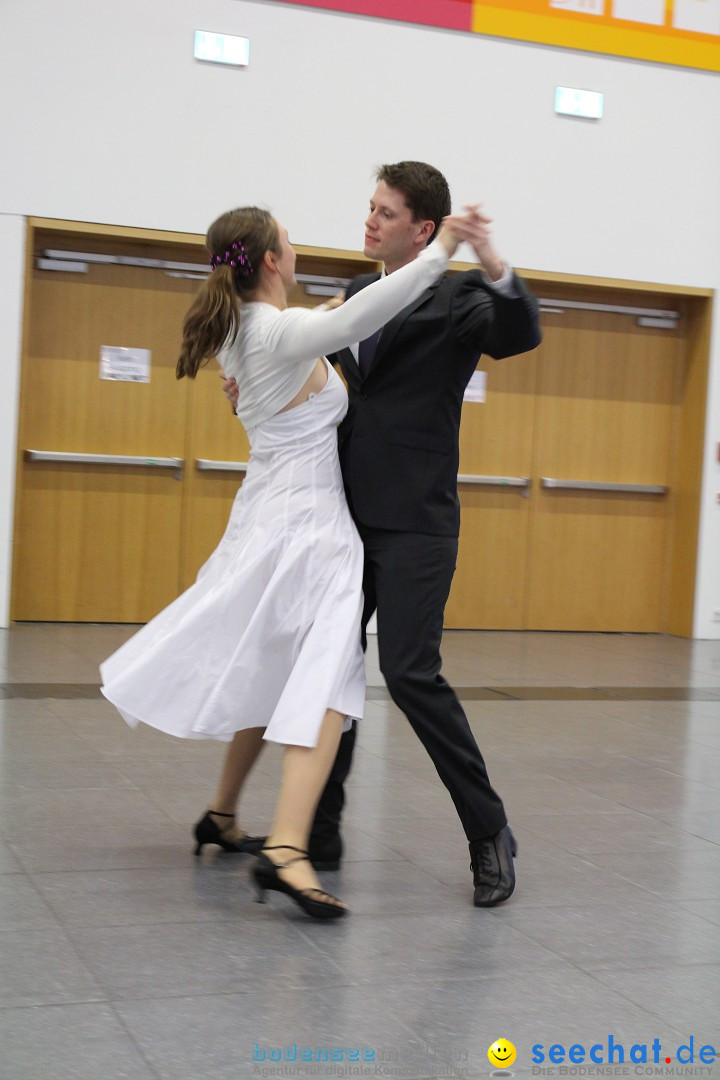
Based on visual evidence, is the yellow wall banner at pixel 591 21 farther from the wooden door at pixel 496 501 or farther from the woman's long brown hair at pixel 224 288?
the woman's long brown hair at pixel 224 288

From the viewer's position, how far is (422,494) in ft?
10.1

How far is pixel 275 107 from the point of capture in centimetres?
772

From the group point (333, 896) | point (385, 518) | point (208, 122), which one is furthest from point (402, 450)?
point (208, 122)

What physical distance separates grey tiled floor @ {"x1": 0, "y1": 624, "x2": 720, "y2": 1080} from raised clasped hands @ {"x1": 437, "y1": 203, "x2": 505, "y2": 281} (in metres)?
1.46

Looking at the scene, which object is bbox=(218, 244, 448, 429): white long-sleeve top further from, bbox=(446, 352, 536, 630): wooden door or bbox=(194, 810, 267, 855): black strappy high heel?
bbox=(446, 352, 536, 630): wooden door

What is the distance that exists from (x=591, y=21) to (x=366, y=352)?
6055 mm

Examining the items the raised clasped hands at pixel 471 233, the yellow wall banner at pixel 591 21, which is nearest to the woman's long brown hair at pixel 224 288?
the raised clasped hands at pixel 471 233

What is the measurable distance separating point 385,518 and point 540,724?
2661 millimetres

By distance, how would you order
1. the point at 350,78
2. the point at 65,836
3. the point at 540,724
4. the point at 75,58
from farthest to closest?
the point at 350,78
the point at 75,58
the point at 540,724
the point at 65,836

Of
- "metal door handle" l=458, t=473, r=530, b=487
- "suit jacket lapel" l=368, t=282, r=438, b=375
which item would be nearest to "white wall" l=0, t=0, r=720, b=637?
"metal door handle" l=458, t=473, r=530, b=487

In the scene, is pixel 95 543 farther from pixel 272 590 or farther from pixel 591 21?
pixel 272 590

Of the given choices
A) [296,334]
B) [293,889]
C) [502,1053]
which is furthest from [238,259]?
[502,1053]

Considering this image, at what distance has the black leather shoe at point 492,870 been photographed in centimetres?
307

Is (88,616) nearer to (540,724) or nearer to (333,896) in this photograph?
(540,724)
